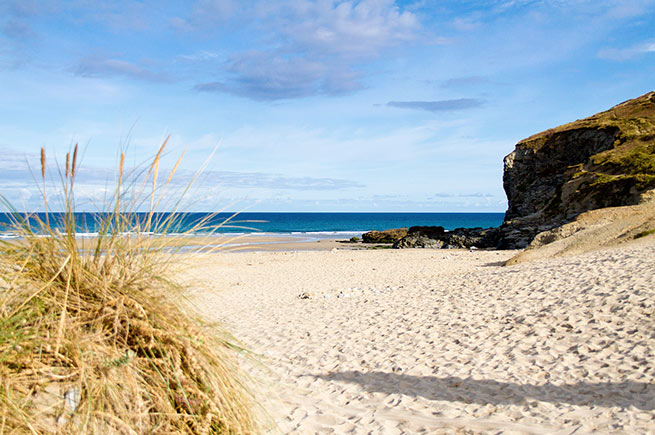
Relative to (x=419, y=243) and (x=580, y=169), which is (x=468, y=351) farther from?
(x=419, y=243)

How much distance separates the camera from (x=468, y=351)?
20.1 ft

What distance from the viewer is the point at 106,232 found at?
2.77 m

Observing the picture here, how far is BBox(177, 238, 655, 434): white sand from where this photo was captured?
4.24 m

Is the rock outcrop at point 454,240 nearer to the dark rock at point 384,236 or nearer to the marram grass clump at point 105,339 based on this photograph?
the dark rock at point 384,236

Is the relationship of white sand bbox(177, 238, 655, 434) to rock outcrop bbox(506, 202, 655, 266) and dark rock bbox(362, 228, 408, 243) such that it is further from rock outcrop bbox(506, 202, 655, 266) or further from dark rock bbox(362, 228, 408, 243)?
dark rock bbox(362, 228, 408, 243)

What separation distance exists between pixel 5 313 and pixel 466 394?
4.24m

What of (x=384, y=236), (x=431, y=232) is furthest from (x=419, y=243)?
(x=384, y=236)

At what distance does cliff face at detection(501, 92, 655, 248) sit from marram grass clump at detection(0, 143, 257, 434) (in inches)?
895

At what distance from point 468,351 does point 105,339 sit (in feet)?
16.0

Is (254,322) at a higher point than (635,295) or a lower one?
lower

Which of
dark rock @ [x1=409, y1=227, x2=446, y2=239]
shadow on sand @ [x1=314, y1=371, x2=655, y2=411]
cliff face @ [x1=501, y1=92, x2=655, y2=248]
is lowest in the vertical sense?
shadow on sand @ [x1=314, y1=371, x2=655, y2=411]

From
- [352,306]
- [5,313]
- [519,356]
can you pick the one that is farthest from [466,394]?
[352,306]

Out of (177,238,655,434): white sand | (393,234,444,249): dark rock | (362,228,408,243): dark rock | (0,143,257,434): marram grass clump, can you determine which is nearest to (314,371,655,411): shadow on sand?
(177,238,655,434): white sand

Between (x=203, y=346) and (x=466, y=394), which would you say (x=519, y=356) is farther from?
(x=203, y=346)
